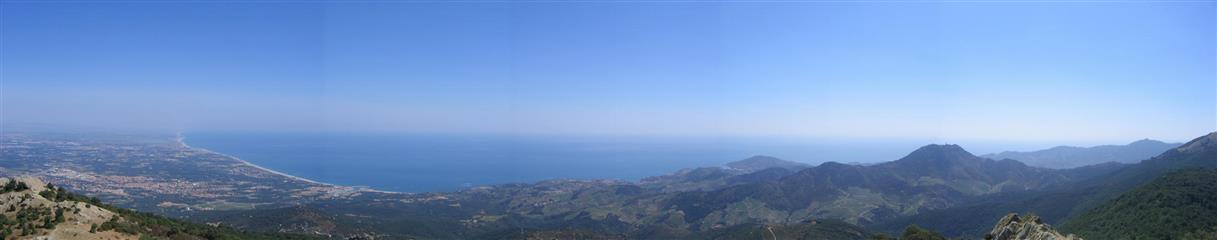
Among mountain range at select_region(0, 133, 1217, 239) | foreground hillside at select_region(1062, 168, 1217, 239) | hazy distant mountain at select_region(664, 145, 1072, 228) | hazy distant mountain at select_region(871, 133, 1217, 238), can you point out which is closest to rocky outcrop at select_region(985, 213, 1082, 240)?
mountain range at select_region(0, 133, 1217, 239)

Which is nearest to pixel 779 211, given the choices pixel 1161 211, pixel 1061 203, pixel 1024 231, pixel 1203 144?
pixel 1061 203

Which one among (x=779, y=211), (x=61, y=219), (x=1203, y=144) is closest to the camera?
(x=61, y=219)

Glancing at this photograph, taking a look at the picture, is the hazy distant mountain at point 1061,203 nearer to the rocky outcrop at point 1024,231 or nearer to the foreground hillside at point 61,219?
the rocky outcrop at point 1024,231

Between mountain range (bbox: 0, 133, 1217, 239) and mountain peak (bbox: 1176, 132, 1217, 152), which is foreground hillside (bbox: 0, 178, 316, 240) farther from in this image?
mountain peak (bbox: 1176, 132, 1217, 152)

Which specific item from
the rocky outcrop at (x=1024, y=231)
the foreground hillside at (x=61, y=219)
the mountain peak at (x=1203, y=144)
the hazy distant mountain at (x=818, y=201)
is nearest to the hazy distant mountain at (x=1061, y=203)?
the mountain peak at (x=1203, y=144)

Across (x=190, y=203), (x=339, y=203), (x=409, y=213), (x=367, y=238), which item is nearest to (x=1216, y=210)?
(x=367, y=238)

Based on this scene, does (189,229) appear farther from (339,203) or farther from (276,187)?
(276,187)

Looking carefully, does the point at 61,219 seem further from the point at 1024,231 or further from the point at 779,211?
the point at 779,211
